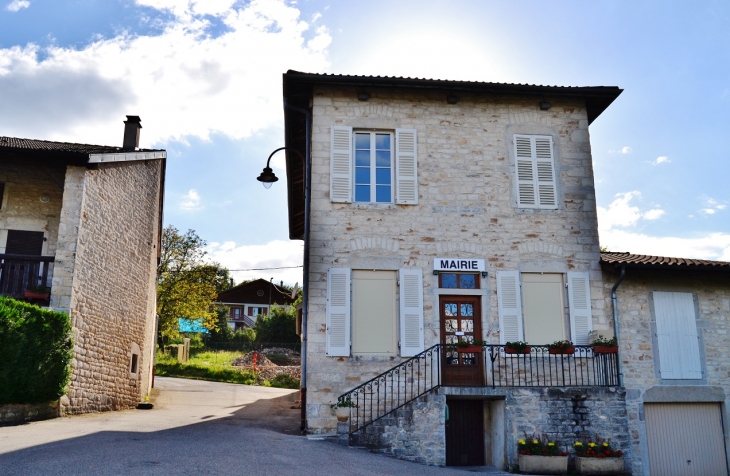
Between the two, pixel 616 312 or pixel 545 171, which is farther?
pixel 545 171

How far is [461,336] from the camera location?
1169 centimetres

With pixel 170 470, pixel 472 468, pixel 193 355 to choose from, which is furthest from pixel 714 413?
pixel 193 355

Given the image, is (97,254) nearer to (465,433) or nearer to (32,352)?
(32,352)

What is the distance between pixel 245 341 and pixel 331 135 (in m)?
29.4

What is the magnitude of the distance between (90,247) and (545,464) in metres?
9.56

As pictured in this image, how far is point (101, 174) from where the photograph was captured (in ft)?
45.0

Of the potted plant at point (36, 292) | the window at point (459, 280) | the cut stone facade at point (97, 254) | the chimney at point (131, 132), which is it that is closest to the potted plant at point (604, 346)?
the window at point (459, 280)

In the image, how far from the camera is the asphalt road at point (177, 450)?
7.17m

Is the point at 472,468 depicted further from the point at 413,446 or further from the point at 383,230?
the point at 383,230

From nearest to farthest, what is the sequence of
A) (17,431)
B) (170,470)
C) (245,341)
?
(170,470)
(17,431)
(245,341)

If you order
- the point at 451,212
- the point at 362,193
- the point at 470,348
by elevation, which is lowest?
the point at 470,348

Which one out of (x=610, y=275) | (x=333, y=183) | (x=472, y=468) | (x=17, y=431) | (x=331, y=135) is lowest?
(x=472, y=468)

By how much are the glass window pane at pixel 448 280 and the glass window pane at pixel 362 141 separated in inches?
113

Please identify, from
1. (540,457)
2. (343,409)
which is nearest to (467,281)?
(540,457)
